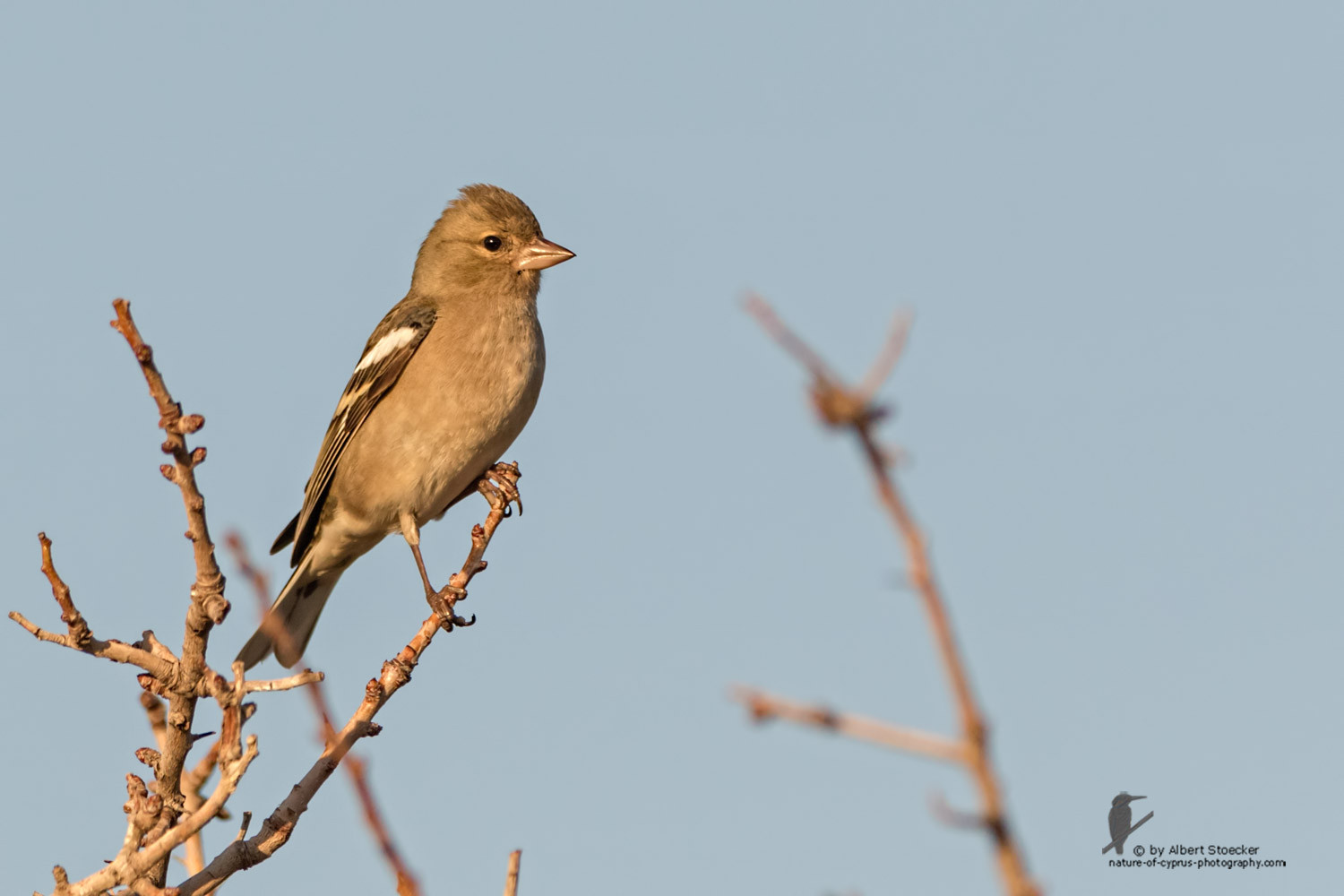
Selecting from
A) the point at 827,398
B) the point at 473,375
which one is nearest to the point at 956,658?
the point at 827,398

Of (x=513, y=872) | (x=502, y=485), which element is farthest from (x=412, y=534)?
(x=513, y=872)

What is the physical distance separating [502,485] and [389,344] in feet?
4.69

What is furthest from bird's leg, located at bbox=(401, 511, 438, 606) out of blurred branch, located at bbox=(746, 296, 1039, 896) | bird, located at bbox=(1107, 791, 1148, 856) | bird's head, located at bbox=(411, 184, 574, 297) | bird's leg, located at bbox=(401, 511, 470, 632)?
blurred branch, located at bbox=(746, 296, 1039, 896)

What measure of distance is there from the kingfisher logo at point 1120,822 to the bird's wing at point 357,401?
5.67 metres

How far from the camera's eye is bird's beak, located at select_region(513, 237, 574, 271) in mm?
9336

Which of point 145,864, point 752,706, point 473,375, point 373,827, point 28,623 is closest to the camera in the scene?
point 752,706

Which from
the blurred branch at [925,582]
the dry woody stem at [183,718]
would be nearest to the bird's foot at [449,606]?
the dry woody stem at [183,718]

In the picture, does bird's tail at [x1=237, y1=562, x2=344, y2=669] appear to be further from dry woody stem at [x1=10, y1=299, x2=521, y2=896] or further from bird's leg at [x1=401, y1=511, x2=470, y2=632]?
dry woody stem at [x1=10, y1=299, x2=521, y2=896]

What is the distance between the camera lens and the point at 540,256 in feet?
30.7

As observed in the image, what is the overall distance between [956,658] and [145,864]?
327 centimetres

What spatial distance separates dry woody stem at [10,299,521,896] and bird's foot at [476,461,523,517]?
300cm

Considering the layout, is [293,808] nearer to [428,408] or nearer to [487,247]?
[428,408]

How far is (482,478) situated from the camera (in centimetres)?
861

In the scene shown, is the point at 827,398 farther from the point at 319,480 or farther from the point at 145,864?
the point at 319,480
